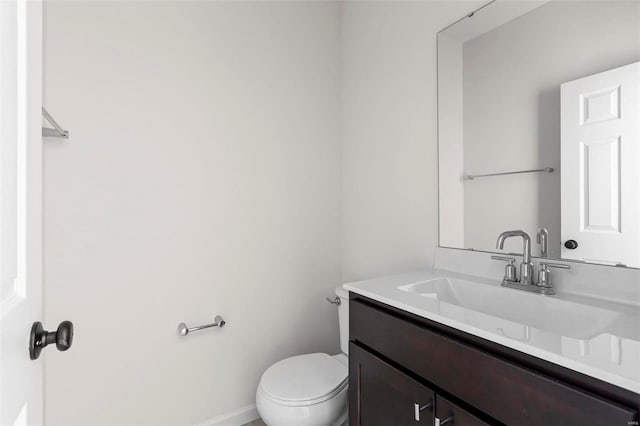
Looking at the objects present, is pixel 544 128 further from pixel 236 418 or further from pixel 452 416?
pixel 236 418

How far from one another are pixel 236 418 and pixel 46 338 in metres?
1.40

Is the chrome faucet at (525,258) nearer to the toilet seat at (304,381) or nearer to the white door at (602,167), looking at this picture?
the white door at (602,167)

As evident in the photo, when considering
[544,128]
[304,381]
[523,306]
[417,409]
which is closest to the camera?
[417,409]

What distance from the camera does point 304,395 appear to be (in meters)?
1.36

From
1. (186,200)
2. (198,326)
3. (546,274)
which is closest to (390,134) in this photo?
(546,274)

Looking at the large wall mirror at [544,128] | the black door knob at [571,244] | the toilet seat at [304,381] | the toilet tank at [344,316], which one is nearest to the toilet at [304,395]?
the toilet seat at [304,381]

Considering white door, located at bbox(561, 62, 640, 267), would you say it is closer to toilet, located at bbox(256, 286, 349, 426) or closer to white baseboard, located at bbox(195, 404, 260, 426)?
toilet, located at bbox(256, 286, 349, 426)

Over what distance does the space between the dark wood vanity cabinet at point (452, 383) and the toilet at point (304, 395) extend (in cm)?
22

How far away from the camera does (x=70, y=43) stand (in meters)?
1.33

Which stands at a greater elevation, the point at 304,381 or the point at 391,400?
the point at 391,400

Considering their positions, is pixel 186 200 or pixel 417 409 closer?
pixel 417 409

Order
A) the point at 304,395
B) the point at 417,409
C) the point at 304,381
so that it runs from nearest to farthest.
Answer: the point at 417,409, the point at 304,395, the point at 304,381

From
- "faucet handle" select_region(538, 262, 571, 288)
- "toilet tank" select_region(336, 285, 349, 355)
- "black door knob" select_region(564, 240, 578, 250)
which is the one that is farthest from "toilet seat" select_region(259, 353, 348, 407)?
"black door knob" select_region(564, 240, 578, 250)

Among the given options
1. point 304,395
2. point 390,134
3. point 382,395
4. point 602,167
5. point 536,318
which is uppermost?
point 390,134
